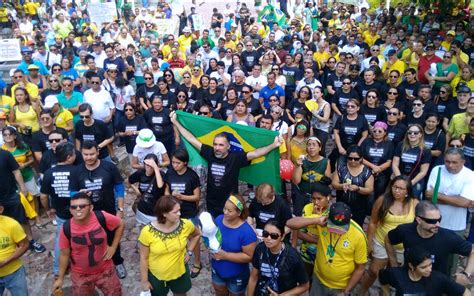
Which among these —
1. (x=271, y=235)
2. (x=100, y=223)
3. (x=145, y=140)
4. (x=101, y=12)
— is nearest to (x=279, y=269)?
(x=271, y=235)

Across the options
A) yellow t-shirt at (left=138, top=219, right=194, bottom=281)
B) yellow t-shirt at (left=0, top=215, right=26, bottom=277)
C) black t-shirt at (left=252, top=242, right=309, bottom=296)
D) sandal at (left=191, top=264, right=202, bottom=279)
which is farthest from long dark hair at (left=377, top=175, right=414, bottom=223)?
yellow t-shirt at (left=0, top=215, right=26, bottom=277)

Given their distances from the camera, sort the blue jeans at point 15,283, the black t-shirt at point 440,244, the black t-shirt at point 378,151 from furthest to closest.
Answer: the black t-shirt at point 378,151 < the blue jeans at point 15,283 < the black t-shirt at point 440,244

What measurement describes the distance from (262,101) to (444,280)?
611 cm

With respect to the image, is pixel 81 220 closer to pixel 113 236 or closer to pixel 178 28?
pixel 113 236

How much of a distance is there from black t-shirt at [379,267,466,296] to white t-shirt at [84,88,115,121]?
6592mm

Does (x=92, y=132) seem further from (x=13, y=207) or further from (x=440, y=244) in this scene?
(x=440, y=244)

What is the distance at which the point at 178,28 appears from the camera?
2016 centimetres

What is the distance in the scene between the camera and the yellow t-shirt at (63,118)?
7754 millimetres

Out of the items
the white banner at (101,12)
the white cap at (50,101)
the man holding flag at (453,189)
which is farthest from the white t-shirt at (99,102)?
the white banner at (101,12)

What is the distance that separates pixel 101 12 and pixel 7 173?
11.8m

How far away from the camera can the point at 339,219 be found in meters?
4.14

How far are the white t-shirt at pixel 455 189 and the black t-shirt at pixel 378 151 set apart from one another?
105 cm

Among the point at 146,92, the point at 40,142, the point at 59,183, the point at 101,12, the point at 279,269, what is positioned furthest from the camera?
the point at 101,12

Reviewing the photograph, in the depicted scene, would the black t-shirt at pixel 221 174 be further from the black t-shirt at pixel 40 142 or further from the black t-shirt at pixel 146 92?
the black t-shirt at pixel 146 92
